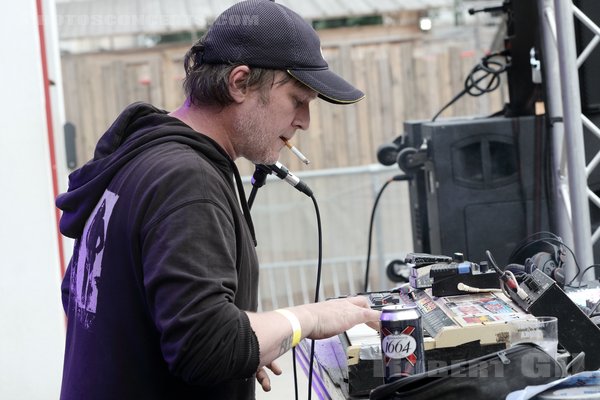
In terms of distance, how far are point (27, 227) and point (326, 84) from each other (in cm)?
258

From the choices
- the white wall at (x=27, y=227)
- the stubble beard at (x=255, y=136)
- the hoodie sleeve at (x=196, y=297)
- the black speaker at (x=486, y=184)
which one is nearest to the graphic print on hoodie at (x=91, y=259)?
the hoodie sleeve at (x=196, y=297)

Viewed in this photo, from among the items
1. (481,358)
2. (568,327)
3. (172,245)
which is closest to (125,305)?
(172,245)

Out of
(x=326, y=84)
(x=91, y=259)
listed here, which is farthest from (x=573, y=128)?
(x=91, y=259)

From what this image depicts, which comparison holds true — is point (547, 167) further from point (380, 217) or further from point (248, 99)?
point (380, 217)

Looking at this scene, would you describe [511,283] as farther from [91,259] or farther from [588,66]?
[588,66]

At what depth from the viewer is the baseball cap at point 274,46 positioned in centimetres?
182

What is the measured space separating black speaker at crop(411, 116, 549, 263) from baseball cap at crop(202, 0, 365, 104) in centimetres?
200

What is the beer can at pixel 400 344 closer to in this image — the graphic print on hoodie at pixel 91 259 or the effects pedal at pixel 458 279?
the effects pedal at pixel 458 279

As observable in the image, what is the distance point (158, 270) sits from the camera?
1.55 m

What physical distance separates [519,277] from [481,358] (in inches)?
25.9

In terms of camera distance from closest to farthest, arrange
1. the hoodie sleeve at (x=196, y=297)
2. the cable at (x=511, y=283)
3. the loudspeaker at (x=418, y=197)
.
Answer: the hoodie sleeve at (x=196, y=297) < the cable at (x=511, y=283) < the loudspeaker at (x=418, y=197)

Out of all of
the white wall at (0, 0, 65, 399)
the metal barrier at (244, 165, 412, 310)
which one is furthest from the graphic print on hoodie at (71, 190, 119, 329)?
the metal barrier at (244, 165, 412, 310)

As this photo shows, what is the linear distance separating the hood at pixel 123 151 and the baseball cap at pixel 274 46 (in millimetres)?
176

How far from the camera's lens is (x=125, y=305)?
1687mm
